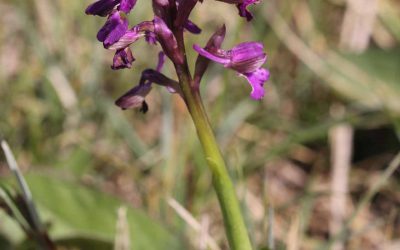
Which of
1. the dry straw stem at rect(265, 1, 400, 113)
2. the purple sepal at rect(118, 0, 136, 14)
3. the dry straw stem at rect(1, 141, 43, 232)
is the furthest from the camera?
the dry straw stem at rect(265, 1, 400, 113)

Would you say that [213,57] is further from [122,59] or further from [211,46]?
[122,59]

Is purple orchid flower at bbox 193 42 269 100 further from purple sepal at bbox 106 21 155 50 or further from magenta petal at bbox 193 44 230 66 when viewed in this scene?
purple sepal at bbox 106 21 155 50

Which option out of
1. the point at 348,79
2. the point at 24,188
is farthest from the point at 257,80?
the point at 348,79

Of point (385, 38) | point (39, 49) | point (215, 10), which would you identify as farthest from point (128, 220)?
point (385, 38)

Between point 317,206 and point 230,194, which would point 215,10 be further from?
point 230,194

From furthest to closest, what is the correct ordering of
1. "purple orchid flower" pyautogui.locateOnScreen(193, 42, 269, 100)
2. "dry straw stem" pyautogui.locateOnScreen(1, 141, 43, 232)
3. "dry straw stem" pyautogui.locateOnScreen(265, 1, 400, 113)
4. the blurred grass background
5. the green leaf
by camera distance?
"dry straw stem" pyautogui.locateOnScreen(265, 1, 400, 113) < the blurred grass background < the green leaf < "dry straw stem" pyautogui.locateOnScreen(1, 141, 43, 232) < "purple orchid flower" pyautogui.locateOnScreen(193, 42, 269, 100)

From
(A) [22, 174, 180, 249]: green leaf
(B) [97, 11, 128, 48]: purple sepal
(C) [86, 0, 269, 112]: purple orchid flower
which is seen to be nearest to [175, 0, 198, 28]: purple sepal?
(C) [86, 0, 269, 112]: purple orchid flower

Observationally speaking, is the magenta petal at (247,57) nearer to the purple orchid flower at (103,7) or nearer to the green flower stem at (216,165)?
the green flower stem at (216,165)

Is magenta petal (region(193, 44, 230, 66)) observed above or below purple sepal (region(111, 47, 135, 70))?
below
